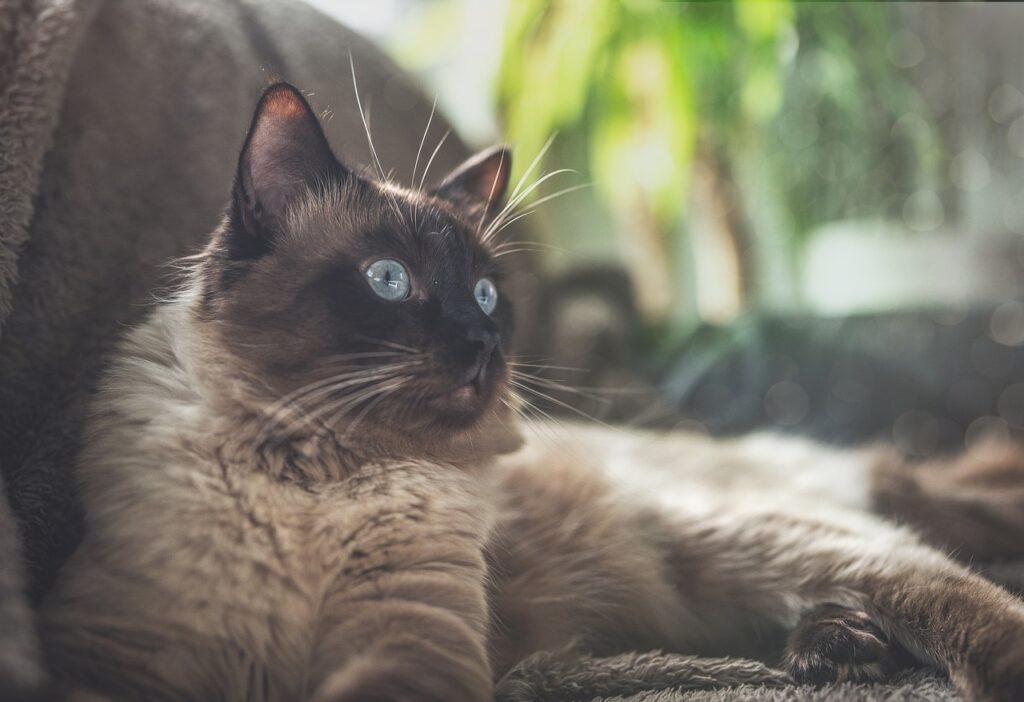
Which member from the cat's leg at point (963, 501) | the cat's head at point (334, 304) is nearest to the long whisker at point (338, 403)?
the cat's head at point (334, 304)

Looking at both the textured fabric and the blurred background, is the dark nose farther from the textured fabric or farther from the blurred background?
the blurred background

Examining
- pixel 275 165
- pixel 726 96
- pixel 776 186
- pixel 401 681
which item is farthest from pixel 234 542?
pixel 776 186

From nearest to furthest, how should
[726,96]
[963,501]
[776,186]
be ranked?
1. [963,501]
2. [726,96]
3. [776,186]

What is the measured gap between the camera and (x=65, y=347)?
3.43 feet

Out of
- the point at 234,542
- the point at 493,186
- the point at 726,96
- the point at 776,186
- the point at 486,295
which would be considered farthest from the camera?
the point at 776,186

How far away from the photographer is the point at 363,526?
0.86m

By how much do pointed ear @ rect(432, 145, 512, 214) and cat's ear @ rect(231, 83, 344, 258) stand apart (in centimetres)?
26

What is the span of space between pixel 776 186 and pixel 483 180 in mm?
1611

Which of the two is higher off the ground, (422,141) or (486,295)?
(422,141)

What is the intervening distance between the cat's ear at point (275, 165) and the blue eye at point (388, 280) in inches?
5.3

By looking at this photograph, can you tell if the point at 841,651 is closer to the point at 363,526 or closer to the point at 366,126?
the point at 363,526

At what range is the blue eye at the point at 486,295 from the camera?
106cm

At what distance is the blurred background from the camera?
2051mm

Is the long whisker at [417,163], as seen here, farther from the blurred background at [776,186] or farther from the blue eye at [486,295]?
the blurred background at [776,186]
